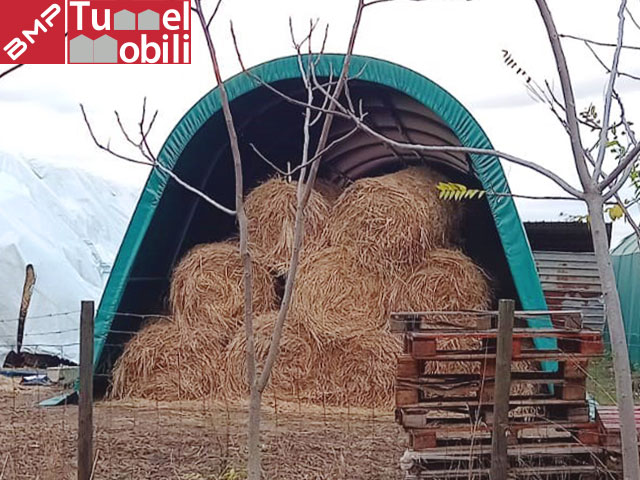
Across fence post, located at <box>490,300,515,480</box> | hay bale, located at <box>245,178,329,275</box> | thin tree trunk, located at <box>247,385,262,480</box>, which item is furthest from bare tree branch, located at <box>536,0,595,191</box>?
hay bale, located at <box>245,178,329,275</box>

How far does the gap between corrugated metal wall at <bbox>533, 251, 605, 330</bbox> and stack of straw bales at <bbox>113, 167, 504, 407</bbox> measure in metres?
3.76

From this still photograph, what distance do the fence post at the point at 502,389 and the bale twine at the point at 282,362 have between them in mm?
2959

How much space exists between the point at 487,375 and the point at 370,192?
2941 millimetres

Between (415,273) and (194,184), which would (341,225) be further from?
(194,184)

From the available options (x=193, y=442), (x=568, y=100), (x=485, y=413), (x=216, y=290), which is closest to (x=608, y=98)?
(x=568, y=100)

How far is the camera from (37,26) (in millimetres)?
4668

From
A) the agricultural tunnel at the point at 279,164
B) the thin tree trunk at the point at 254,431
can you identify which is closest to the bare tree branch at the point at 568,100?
the thin tree trunk at the point at 254,431

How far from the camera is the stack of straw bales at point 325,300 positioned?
654 centimetres

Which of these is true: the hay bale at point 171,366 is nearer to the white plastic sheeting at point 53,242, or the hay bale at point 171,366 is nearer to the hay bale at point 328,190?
the white plastic sheeting at point 53,242

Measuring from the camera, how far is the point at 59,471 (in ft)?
14.0

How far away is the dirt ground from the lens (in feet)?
14.6

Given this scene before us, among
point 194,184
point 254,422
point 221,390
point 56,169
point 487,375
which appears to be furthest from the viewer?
point 56,169

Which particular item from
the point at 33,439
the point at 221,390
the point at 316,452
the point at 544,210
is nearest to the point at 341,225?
the point at 221,390

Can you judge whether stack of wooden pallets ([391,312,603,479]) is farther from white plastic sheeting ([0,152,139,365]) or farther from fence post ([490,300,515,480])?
white plastic sheeting ([0,152,139,365])
